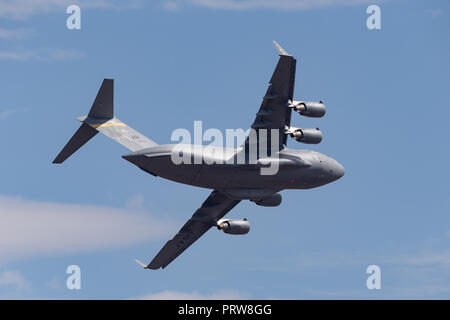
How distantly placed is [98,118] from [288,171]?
38.4 ft

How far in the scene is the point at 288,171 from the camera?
211 feet

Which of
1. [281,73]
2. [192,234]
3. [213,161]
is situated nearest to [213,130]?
[213,161]

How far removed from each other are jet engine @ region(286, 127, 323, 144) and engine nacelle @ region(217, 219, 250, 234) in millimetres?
9147

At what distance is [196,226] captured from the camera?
71.1 metres

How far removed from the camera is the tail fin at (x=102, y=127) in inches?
2527

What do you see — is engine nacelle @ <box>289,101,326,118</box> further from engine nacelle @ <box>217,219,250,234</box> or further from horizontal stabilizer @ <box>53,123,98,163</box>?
horizontal stabilizer @ <box>53,123,98,163</box>

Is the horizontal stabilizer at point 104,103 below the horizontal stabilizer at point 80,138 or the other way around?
the other way around

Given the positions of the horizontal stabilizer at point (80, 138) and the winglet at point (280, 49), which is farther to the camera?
the horizontal stabilizer at point (80, 138)

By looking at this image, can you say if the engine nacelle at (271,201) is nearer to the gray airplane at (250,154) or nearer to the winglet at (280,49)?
the gray airplane at (250,154)

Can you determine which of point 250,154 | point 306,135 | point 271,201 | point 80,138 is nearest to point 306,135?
point 306,135

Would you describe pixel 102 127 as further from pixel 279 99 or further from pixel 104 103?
pixel 279 99

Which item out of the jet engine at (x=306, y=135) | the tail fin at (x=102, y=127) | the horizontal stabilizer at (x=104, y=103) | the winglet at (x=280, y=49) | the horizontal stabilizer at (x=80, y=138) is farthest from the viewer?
the horizontal stabilizer at (x=80, y=138)

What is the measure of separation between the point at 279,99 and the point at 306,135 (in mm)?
3415

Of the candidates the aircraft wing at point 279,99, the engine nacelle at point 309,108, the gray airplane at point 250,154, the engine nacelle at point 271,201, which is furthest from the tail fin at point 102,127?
the engine nacelle at point 309,108
